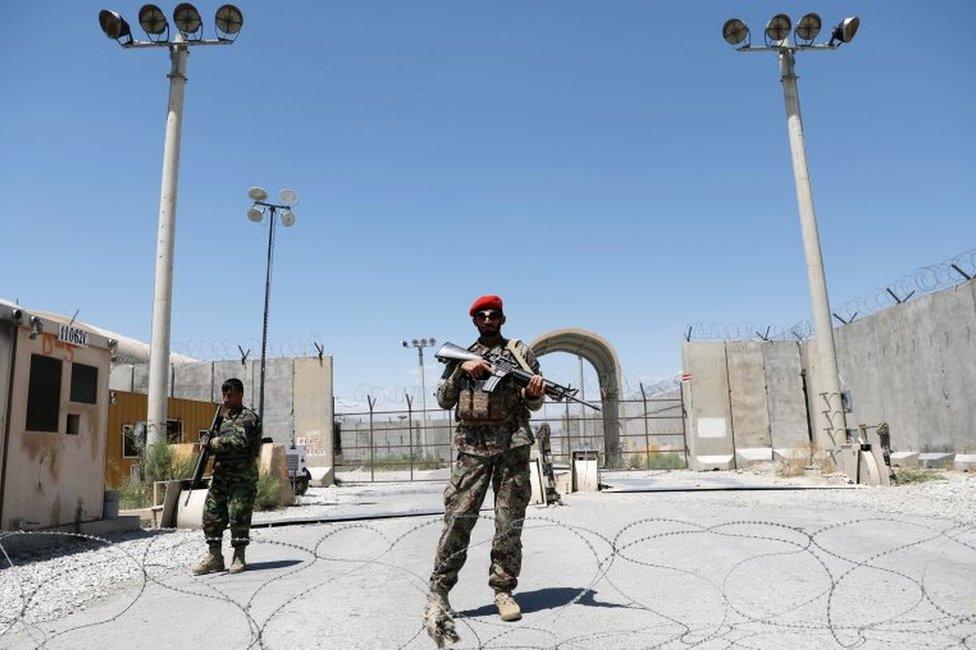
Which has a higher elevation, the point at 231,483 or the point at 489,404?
the point at 489,404

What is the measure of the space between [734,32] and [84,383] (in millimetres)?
14606

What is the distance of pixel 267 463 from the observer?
1232 centimetres

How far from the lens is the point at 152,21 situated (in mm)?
13547

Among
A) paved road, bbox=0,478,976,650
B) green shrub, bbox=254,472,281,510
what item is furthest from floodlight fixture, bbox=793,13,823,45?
green shrub, bbox=254,472,281,510

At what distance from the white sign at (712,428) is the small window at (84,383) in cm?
1674

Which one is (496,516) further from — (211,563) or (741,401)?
(741,401)


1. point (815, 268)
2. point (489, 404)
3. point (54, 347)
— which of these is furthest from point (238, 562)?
point (815, 268)

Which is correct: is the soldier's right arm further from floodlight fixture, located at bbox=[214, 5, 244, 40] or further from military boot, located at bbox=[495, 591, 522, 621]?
floodlight fixture, located at bbox=[214, 5, 244, 40]

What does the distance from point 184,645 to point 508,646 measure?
1.78 metres

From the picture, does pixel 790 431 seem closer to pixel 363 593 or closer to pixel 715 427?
pixel 715 427

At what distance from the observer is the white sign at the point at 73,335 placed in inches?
325

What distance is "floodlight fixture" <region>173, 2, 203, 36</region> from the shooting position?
13469mm

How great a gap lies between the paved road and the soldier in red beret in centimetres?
25

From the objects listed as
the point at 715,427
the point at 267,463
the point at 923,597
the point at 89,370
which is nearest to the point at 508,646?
the point at 923,597
